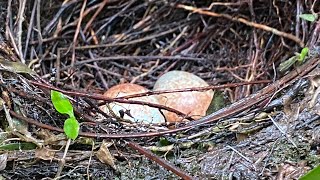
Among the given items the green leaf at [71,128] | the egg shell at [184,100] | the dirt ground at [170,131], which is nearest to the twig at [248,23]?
the dirt ground at [170,131]

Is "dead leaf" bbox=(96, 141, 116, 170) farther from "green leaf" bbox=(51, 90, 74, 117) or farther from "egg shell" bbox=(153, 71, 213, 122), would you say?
"egg shell" bbox=(153, 71, 213, 122)

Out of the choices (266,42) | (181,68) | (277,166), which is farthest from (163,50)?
(277,166)

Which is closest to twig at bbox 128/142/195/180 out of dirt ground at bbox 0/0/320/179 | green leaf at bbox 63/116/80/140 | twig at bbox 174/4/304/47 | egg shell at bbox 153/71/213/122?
dirt ground at bbox 0/0/320/179

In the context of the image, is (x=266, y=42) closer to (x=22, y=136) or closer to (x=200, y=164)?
(x=200, y=164)

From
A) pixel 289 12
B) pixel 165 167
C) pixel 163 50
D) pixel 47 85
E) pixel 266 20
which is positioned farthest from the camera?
pixel 163 50

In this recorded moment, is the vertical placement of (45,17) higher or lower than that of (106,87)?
higher

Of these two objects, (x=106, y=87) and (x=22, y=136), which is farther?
(x=106, y=87)
